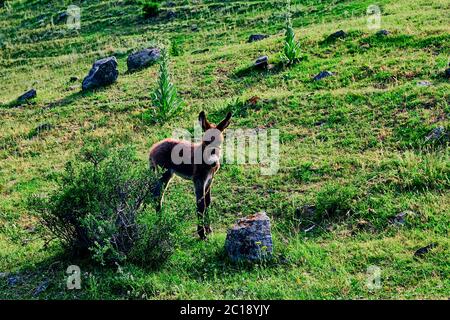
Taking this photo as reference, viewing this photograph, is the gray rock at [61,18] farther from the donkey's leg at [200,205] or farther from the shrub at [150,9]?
the donkey's leg at [200,205]

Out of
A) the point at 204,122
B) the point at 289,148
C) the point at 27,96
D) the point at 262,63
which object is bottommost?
the point at 27,96

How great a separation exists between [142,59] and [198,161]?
1799cm

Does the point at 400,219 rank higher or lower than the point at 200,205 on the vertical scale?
lower

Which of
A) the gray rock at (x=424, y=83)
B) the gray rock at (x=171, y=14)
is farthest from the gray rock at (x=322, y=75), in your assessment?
the gray rock at (x=171, y=14)

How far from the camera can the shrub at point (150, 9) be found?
3939 cm

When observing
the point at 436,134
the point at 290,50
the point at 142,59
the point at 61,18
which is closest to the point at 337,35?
the point at 290,50

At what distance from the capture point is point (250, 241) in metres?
10.0

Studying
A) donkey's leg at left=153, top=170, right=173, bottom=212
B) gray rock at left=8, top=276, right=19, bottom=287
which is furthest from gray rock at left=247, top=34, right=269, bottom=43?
gray rock at left=8, top=276, right=19, bottom=287

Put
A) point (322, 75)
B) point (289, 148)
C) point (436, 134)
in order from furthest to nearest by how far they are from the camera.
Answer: point (322, 75) → point (289, 148) → point (436, 134)

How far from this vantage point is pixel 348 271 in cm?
935

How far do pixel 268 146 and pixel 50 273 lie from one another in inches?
311

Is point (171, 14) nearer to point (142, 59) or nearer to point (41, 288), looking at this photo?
point (142, 59)
